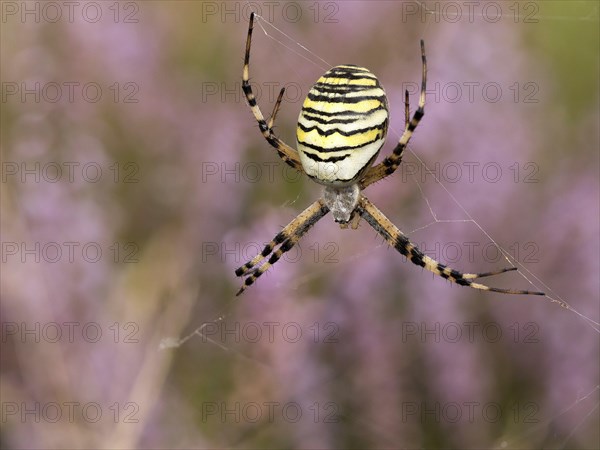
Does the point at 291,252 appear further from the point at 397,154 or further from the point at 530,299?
the point at 530,299

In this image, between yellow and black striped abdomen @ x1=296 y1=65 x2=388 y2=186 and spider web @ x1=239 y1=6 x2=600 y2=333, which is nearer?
yellow and black striped abdomen @ x1=296 y1=65 x2=388 y2=186

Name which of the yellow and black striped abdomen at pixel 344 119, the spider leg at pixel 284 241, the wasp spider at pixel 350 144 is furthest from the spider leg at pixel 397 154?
the spider leg at pixel 284 241

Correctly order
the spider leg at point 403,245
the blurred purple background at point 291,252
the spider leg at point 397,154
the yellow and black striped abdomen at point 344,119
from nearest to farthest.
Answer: the yellow and black striped abdomen at point 344,119, the spider leg at point 397,154, the spider leg at point 403,245, the blurred purple background at point 291,252

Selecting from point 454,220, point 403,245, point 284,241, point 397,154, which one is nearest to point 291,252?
point 284,241

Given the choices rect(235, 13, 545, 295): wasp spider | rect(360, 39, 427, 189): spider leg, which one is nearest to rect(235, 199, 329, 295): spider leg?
rect(235, 13, 545, 295): wasp spider

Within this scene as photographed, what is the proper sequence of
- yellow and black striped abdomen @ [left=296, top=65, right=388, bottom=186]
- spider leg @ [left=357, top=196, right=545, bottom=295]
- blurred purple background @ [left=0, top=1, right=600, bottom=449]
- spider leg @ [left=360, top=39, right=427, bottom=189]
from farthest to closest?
blurred purple background @ [left=0, top=1, right=600, bottom=449]
spider leg @ [left=357, top=196, right=545, bottom=295]
spider leg @ [left=360, top=39, right=427, bottom=189]
yellow and black striped abdomen @ [left=296, top=65, right=388, bottom=186]

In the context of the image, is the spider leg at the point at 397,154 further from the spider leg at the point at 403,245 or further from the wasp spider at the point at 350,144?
the spider leg at the point at 403,245

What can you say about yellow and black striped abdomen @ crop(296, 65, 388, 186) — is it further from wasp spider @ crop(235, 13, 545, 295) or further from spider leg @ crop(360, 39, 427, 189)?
spider leg @ crop(360, 39, 427, 189)
